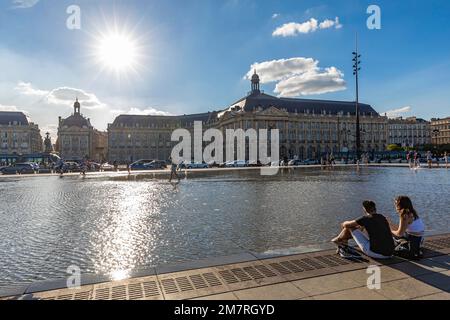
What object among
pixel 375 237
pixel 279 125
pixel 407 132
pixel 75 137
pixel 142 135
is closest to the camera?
pixel 375 237

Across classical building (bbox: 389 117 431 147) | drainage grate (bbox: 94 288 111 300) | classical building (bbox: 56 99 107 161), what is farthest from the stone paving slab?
classical building (bbox: 389 117 431 147)

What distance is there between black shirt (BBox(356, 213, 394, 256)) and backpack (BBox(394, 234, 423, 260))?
10.3 inches

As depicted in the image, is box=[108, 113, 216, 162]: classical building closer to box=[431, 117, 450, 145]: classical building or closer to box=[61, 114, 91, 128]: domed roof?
box=[61, 114, 91, 128]: domed roof

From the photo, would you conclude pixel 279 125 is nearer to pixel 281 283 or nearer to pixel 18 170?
pixel 18 170

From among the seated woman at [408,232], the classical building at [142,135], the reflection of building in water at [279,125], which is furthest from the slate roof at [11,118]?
the seated woman at [408,232]

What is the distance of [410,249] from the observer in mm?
5648

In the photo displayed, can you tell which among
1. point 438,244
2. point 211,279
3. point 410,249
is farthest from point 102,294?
point 438,244

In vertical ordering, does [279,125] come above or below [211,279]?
above

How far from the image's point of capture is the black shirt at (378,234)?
5.56 meters

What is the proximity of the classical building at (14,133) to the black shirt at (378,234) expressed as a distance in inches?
5522

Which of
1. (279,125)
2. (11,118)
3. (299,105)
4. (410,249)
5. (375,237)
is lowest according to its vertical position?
(410,249)

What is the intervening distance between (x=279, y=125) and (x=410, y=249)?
361ft
